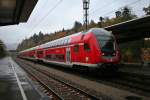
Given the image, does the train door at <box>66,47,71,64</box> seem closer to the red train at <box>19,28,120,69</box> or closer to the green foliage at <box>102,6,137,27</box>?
the red train at <box>19,28,120,69</box>

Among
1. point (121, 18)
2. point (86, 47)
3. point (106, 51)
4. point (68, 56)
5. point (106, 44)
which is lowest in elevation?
point (68, 56)

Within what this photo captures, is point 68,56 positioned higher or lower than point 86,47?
lower

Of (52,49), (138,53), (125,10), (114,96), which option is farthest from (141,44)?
(125,10)

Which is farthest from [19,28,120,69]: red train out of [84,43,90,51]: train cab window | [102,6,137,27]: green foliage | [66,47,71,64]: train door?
[102,6,137,27]: green foliage

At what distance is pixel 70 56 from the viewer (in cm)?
2316

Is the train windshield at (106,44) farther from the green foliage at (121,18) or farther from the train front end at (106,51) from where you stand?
the green foliage at (121,18)

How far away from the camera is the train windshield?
18703 millimetres

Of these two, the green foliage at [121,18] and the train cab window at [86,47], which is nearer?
the train cab window at [86,47]

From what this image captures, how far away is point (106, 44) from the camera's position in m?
19.0

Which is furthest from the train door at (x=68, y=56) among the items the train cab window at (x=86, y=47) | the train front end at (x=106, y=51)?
the train front end at (x=106, y=51)

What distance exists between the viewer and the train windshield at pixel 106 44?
1870 cm

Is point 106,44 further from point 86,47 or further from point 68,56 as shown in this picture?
point 68,56

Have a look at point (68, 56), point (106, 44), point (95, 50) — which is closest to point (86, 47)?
point (95, 50)

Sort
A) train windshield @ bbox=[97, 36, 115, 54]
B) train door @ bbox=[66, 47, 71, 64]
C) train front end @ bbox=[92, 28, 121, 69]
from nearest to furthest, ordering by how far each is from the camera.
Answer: train front end @ bbox=[92, 28, 121, 69] < train windshield @ bbox=[97, 36, 115, 54] < train door @ bbox=[66, 47, 71, 64]
